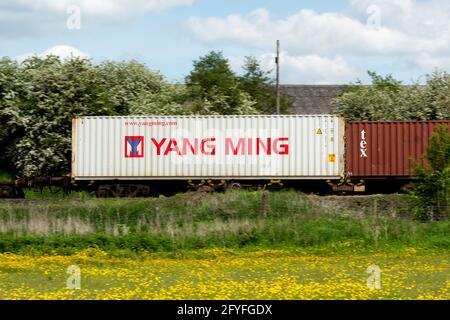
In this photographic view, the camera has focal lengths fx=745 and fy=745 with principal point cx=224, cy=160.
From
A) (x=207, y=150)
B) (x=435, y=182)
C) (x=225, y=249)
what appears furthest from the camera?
(x=207, y=150)

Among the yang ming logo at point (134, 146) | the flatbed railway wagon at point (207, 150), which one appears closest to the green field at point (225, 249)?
the flatbed railway wagon at point (207, 150)

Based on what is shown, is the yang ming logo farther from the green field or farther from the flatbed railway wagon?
the green field

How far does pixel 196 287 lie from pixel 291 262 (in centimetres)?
438

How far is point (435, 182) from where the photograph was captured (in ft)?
68.5

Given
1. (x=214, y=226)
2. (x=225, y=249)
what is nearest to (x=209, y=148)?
(x=214, y=226)

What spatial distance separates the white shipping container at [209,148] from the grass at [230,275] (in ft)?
52.5

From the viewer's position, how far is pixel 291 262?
52.5 feet

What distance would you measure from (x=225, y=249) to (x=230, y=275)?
372 centimetres

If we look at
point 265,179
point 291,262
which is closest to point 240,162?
point 265,179

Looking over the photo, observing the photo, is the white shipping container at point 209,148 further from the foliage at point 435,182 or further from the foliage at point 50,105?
the foliage at point 435,182

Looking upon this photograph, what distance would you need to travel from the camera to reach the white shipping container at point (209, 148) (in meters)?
33.3

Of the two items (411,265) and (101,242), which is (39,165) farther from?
(411,265)

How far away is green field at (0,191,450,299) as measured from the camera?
39.0 ft

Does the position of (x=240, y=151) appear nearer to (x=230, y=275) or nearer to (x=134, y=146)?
(x=134, y=146)
